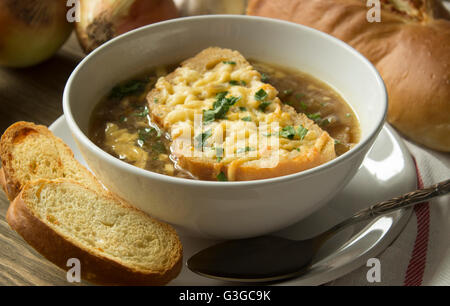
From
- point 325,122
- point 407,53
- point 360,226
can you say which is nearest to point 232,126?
point 325,122

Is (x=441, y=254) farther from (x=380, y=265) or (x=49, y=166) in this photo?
(x=49, y=166)

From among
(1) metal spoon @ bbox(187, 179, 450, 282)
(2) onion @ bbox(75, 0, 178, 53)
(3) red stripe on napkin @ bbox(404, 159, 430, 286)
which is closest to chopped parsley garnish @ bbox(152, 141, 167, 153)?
(1) metal spoon @ bbox(187, 179, 450, 282)

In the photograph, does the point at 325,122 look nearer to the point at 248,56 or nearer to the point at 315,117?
the point at 315,117

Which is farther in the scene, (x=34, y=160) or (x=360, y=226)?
(x=34, y=160)

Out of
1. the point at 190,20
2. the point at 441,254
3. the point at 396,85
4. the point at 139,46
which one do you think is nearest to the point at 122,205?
the point at 139,46

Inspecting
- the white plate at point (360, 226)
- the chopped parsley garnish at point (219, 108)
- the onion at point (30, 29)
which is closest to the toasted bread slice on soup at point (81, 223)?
the white plate at point (360, 226)

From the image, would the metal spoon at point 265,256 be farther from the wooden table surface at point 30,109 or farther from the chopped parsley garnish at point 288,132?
the wooden table surface at point 30,109
